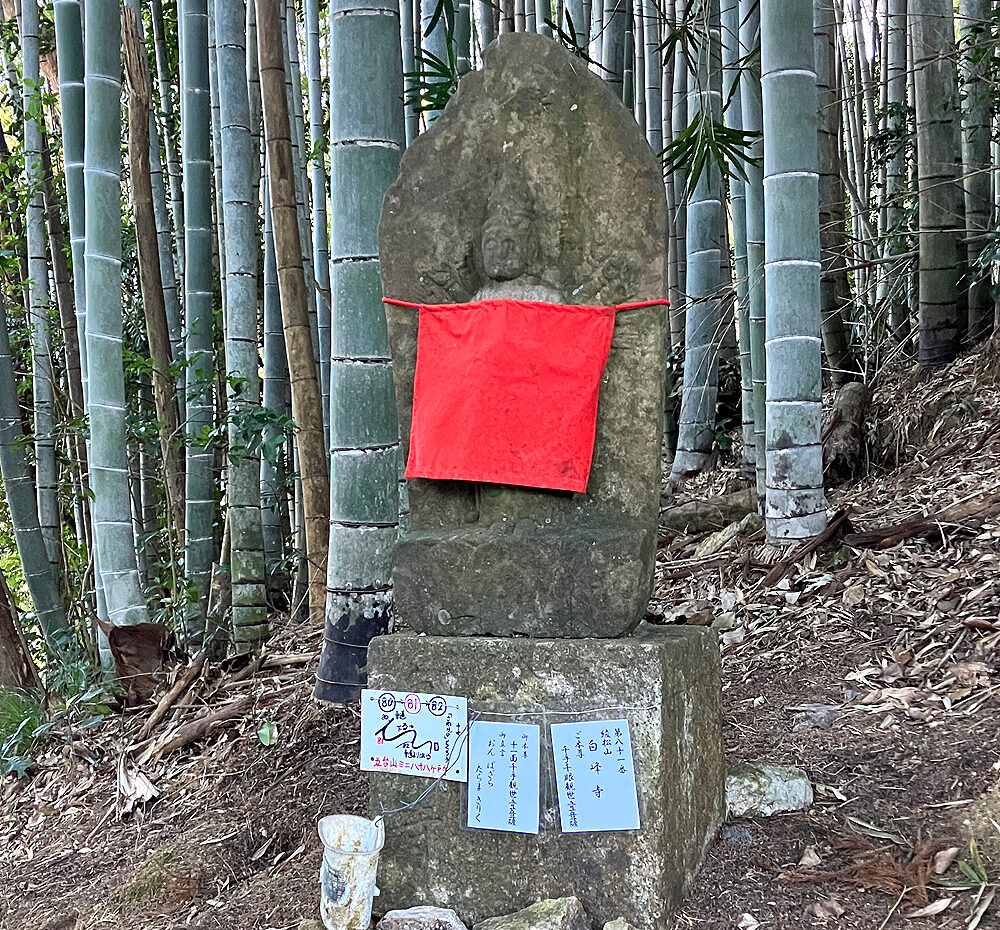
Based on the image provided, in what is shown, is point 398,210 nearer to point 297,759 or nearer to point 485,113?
point 485,113

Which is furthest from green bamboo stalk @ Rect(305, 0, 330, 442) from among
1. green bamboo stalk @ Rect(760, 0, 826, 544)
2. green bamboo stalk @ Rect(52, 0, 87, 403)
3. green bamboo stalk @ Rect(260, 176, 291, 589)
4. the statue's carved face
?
the statue's carved face

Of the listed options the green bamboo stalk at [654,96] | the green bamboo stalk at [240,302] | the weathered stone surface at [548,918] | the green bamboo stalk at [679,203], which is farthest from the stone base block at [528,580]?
the green bamboo stalk at [654,96]

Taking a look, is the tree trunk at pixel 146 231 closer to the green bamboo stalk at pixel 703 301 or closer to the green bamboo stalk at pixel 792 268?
the green bamboo stalk at pixel 703 301

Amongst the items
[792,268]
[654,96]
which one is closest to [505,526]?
[792,268]

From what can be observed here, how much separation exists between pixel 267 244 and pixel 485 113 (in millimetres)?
2753

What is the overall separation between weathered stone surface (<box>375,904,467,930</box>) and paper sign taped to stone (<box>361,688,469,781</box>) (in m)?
0.28

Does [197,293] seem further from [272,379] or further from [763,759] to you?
[763,759]

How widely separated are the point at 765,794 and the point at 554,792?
65 cm

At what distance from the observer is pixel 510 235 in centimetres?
229

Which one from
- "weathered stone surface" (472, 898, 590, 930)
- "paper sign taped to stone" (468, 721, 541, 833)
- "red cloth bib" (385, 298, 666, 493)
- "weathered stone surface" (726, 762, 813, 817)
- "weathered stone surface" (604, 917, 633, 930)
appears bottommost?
"weathered stone surface" (604, 917, 633, 930)

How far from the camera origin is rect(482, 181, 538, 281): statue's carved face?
2293 mm

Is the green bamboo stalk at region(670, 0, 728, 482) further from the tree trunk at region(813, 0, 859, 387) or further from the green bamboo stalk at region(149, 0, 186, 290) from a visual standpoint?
the green bamboo stalk at region(149, 0, 186, 290)

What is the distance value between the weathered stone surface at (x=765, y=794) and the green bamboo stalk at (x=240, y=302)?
2355 millimetres

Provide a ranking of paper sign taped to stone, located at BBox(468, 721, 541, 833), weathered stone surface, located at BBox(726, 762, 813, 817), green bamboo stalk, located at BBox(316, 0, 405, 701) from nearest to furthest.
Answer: paper sign taped to stone, located at BBox(468, 721, 541, 833)
weathered stone surface, located at BBox(726, 762, 813, 817)
green bamboo stalk, located at BBox(316, 0, 405, 701)
